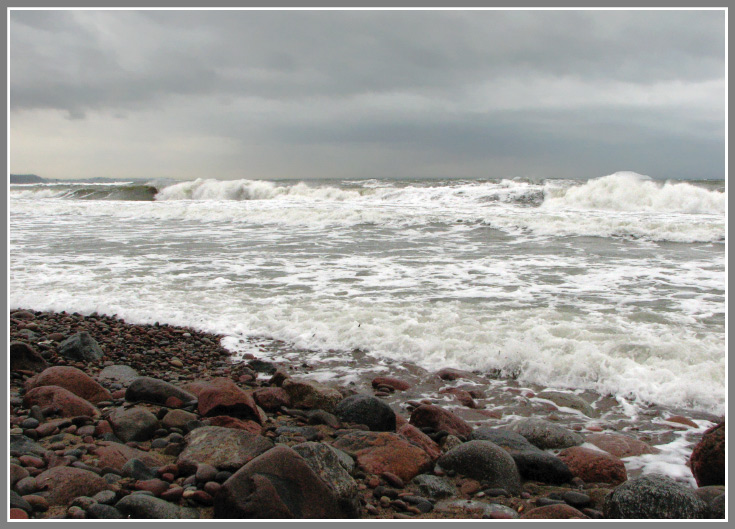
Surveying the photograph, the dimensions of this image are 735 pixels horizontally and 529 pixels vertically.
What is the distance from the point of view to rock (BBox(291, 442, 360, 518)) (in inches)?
95.0

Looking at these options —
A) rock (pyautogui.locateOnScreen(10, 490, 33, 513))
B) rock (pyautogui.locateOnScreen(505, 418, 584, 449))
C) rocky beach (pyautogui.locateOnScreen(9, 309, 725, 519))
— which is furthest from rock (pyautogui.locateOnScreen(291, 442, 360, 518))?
rock (pyautogui.locateOnScreen(505, 418, 584, 449))

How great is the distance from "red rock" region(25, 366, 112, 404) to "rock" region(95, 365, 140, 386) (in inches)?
18.6

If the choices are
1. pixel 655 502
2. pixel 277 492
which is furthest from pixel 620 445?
pixel 277 492

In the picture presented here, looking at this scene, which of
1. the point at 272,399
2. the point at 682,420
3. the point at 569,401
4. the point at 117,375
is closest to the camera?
the point at 682,420

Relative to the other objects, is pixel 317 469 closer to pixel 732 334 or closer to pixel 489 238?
pixel 732 334

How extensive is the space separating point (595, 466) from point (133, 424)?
9.42 ft

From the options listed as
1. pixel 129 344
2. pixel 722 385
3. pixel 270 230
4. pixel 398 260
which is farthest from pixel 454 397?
pixel 270 230

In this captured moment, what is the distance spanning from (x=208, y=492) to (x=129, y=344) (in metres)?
3.46

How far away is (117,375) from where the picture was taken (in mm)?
4535

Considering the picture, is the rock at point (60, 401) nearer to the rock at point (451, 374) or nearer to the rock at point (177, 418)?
the rock at point (177, 418)

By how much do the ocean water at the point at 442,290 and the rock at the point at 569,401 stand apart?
216 mm

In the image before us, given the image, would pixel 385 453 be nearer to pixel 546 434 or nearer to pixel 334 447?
pixel 334 447

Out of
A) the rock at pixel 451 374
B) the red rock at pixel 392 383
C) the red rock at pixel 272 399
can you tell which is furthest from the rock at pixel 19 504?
the rock at pixel 451 374

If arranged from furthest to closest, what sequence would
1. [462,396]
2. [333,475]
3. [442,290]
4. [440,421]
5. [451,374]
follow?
[442,290]
[451,374]
[462,396]
[440,421]
[333,475]
